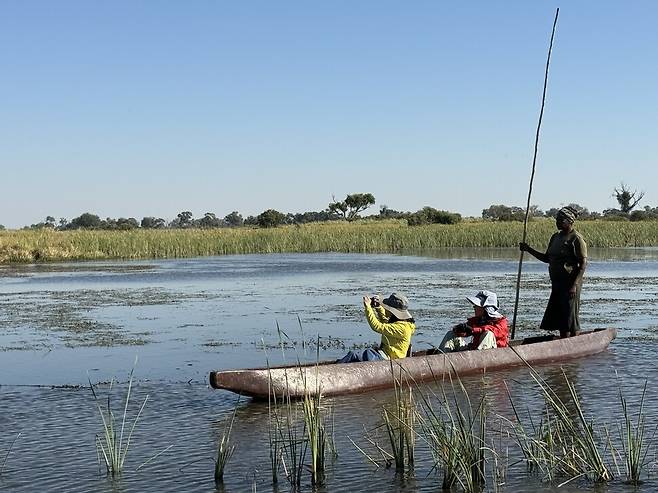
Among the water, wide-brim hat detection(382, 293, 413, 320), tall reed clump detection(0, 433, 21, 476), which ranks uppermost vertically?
wide-brim hat detection(382, 293, 413, 320)

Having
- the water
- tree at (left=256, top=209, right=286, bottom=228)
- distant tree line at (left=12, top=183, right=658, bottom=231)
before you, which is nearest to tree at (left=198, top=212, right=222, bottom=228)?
distant tree line at (left=12, top=183, right=658, bottom=231)

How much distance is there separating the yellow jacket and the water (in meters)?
0.60

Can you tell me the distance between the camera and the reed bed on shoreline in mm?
37031

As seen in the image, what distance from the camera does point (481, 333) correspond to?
33.4 feet

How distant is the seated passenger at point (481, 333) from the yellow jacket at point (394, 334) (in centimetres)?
88

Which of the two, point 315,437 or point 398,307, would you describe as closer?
point 315,437

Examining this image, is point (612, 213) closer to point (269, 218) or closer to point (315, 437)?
point (269, 218)

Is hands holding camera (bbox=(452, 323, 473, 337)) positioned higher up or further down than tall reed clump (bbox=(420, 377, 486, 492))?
higher up

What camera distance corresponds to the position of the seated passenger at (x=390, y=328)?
30.2ft

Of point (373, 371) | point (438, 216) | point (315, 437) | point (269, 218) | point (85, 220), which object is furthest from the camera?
point (85, 220)

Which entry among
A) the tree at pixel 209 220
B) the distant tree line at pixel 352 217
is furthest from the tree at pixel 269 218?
the tree at pixel 209 220

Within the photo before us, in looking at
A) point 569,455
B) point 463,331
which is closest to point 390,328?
point 463,331

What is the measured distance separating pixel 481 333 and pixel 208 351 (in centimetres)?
397

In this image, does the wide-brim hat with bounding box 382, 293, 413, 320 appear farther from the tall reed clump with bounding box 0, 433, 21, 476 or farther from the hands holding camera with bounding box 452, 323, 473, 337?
the tall reed clump with bounding box 0, 433, 21, 476
